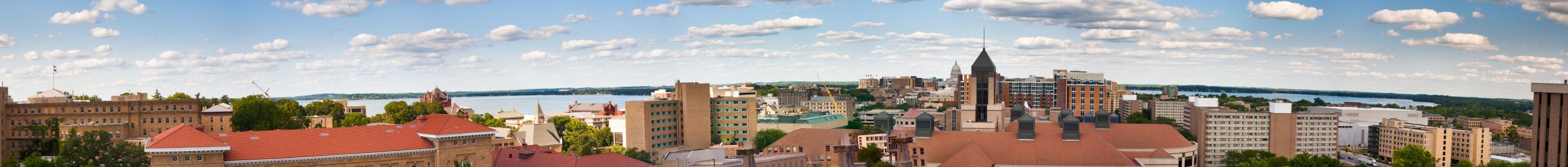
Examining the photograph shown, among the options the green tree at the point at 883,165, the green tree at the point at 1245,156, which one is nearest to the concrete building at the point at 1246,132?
the green tree at the point at 1245,156

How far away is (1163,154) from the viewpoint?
8038cm

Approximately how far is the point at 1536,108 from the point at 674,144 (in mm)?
58460

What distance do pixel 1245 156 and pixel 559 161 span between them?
61.7 m

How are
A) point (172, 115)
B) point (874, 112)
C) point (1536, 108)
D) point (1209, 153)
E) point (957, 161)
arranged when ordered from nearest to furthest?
point (1536, 108), point (957, 161), point (172, 115), point (1209, 153), point (874, 112)

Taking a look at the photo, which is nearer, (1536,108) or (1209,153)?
(1536,108)

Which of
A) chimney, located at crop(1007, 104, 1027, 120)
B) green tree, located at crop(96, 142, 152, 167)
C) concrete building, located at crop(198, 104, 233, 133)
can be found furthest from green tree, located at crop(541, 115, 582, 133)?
green tree, located at crop(96, 142, 152, 167)

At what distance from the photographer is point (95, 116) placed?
276 ft

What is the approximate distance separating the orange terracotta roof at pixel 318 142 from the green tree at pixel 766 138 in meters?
37.0

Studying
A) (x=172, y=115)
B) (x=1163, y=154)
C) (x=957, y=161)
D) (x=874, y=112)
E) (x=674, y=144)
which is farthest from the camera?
(x=874, y=112)

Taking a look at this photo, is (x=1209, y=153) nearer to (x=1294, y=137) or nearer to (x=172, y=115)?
(x=1294, y=137)

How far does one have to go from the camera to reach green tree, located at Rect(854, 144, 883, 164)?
76500 millimetres

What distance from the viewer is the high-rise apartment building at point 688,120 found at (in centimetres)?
9538

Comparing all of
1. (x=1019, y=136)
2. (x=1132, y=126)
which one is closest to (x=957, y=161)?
(x=1019, y=136)

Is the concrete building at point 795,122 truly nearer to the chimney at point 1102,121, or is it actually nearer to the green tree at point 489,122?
the green tree at point 489,122
